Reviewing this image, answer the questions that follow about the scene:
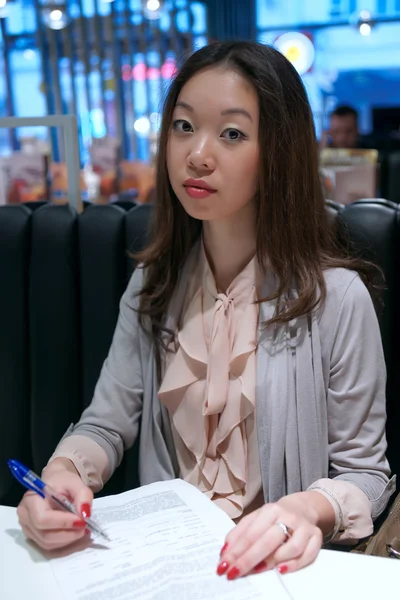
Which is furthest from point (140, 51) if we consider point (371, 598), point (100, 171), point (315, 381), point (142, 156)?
point (371, 598)

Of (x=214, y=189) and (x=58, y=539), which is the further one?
(x=214, y=189)

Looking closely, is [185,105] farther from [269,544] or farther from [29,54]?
[29,54]

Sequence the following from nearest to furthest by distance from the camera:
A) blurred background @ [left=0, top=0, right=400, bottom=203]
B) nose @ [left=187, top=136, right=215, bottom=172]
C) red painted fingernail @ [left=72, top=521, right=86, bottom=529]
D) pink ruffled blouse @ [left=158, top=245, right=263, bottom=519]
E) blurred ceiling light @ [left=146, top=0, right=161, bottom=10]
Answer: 1. red painted fingernail @ [left=72, top=521, right=86, bottom=529]
2. nose @ [left=187, top=136, right=215, bottom=172]
3. pink ruffled blouse @ [left=158, top=245, right=263, bottom=519]
4. blurred ceiling light @ [left=146, top=0, right=161, bottom=10]
5. blurred background @ [left=0, top=0, right=400, bottom=203]

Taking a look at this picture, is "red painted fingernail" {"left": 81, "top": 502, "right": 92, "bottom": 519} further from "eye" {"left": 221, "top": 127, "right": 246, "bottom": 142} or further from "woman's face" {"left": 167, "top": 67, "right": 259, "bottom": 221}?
"eye" {"left": 221, "top": 127, "right": 246, "bottom": 142}

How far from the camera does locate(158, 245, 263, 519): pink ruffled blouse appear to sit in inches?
49.0

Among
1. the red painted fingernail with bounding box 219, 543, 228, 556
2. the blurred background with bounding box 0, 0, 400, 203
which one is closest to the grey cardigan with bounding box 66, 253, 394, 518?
the red painted fingernail with bounding box 219, 543, 228, 556

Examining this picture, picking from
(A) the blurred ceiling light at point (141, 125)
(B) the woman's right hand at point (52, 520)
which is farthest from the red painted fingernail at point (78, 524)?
(A) the blurred ceiling light at point (141, 125)

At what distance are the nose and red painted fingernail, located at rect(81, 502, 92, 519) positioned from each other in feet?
1.84

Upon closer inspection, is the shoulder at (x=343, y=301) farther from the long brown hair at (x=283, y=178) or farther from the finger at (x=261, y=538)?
the finger at (x=261, y=538)

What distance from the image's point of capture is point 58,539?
869 millimetres

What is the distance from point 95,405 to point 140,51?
5.90 m

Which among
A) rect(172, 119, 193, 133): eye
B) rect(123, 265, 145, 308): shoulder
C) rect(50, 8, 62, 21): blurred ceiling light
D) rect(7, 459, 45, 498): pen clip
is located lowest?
rect(7, 459, 45, 498): pen clip

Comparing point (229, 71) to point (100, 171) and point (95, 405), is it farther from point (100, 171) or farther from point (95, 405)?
point (100, 171)

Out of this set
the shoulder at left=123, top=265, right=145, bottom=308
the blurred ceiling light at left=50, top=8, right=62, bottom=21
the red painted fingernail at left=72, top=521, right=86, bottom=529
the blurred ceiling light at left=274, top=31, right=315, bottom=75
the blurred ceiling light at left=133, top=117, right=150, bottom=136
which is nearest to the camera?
the red painted fingernail at left=72, top=521, right=86, bottom=529
